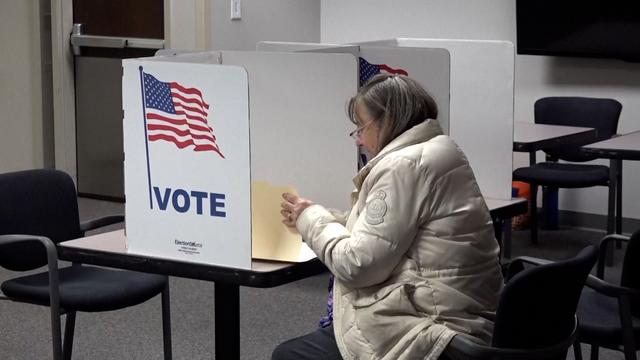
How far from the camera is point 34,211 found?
3348mm

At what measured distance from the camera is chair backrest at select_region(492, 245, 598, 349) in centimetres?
210

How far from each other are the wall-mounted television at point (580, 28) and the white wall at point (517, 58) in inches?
4.5

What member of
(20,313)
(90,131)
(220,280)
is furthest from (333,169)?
(90,131)

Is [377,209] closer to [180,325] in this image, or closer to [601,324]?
[601,324]

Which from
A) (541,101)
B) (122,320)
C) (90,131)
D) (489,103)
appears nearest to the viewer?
(489,103)

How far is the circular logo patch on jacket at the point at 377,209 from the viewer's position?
2172mm

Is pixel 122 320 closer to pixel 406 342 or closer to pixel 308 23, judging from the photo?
pixel 406 342

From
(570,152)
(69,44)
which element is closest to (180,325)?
(570,152)

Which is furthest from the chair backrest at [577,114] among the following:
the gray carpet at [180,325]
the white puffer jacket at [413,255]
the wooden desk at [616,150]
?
the white puffer jacket at [413,255]

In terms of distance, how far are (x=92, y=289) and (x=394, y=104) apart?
1271 mm

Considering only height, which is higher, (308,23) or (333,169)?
(308,23)

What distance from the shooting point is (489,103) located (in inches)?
133

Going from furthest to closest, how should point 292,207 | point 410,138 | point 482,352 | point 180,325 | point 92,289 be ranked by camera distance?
point 180,325
point 92,289
point 292,207
point 410,138
point 482,352

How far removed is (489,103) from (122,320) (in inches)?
69.2
